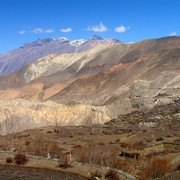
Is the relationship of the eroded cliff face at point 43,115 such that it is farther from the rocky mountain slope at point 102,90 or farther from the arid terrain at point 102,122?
the arid terrain at point 102,122

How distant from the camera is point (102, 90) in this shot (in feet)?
413

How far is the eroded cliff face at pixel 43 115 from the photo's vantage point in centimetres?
8162

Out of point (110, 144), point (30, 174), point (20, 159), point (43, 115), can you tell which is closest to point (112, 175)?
point (30, 174)

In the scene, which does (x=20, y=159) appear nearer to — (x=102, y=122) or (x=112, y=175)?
(x=112, y=175)

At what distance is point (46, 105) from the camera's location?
8925 centimetres

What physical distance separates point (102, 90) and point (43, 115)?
42.1 m

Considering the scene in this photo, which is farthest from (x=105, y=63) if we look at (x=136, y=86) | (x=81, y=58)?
(x=136, y=86)

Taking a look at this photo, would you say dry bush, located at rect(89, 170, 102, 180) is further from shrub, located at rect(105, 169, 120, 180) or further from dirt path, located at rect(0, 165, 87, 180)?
dirt path, located at rect(0, 165, 87, 180)

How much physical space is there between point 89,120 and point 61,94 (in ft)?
171

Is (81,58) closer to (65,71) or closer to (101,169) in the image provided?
(65,71)

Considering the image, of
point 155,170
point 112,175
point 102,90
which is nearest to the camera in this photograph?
point 155,170

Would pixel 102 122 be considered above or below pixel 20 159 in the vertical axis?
above

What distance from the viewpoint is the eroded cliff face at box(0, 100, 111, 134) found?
268ft

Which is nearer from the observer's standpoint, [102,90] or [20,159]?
[20,159]
